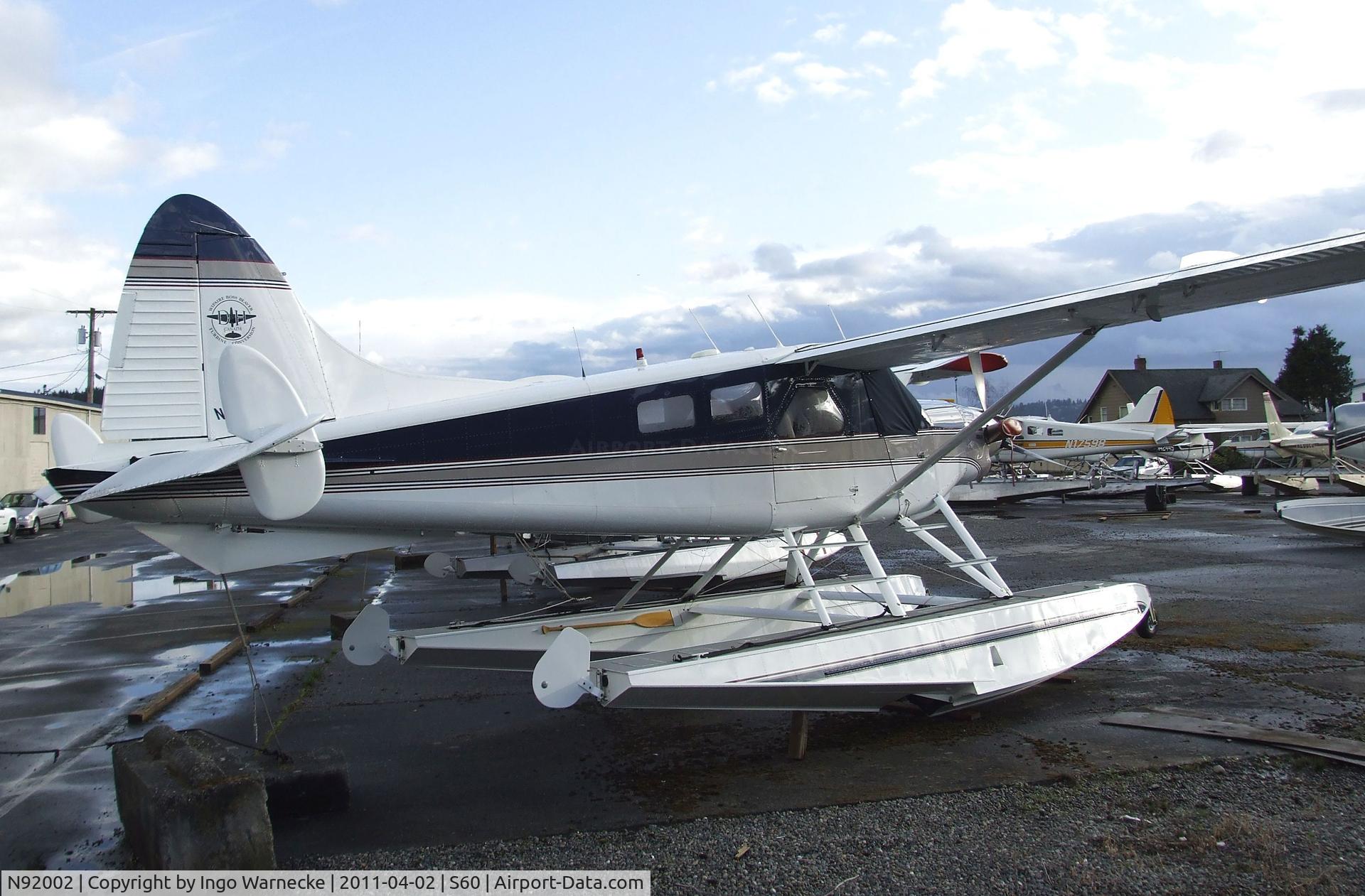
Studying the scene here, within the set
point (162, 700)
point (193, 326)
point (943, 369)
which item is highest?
point (193, 326)

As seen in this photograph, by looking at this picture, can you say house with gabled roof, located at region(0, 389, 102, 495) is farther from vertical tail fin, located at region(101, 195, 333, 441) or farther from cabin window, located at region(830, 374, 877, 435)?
cabin window, located at region(830, 374, 877, 435)

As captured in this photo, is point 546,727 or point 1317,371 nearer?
point 546,727

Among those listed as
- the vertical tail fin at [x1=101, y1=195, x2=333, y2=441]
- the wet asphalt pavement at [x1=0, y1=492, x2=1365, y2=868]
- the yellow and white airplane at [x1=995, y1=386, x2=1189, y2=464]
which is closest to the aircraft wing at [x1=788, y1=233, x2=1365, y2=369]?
the wet asphalt pavement at [x1=0, y1=492, x2=1365, y2=868]

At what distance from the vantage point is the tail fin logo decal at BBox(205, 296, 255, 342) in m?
6.69

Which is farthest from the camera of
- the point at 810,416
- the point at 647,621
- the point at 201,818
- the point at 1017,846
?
the point at 647,621

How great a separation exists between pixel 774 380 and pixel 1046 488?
84.1 feet

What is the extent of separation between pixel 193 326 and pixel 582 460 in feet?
10.4

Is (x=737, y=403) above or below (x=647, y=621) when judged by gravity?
above

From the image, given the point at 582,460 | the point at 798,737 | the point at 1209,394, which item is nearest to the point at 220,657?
the point at 582,460

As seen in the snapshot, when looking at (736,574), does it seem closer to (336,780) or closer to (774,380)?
(774,380)

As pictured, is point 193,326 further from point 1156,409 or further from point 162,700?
point 1156,409

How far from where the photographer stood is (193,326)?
6605mm

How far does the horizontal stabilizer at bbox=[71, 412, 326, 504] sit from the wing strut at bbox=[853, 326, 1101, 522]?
15.8 feet
